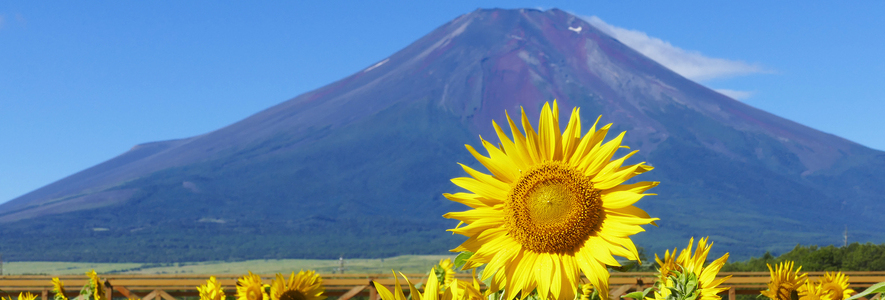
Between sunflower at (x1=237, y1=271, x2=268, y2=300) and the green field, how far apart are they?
120528mm

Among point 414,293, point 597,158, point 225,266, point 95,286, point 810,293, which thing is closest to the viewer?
point 414,293

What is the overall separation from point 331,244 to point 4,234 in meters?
78.2

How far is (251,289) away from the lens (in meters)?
4.07

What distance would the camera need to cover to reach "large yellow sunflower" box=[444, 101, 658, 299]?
73.0 inches

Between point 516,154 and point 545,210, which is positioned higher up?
point 516,154

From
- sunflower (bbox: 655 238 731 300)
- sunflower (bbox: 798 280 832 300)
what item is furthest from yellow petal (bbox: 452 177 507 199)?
sunflower (bbox: 798 280 832 300)

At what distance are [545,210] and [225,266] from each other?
144 m

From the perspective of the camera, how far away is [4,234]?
175750mm

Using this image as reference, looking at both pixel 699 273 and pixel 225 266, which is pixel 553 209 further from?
pixel 225 266

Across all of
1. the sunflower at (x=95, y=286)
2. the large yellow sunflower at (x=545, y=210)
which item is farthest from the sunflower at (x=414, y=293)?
the sunflower at (x=95, y=286)

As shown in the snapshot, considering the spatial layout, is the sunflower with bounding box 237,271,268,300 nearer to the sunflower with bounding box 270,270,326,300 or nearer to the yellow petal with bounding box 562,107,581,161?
the sunflower with bounding box 270,270,326,300

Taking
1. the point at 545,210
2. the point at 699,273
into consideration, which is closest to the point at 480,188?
the point at 545,210

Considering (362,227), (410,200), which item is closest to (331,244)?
(362,227)

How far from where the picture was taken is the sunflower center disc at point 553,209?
6.15 feet
